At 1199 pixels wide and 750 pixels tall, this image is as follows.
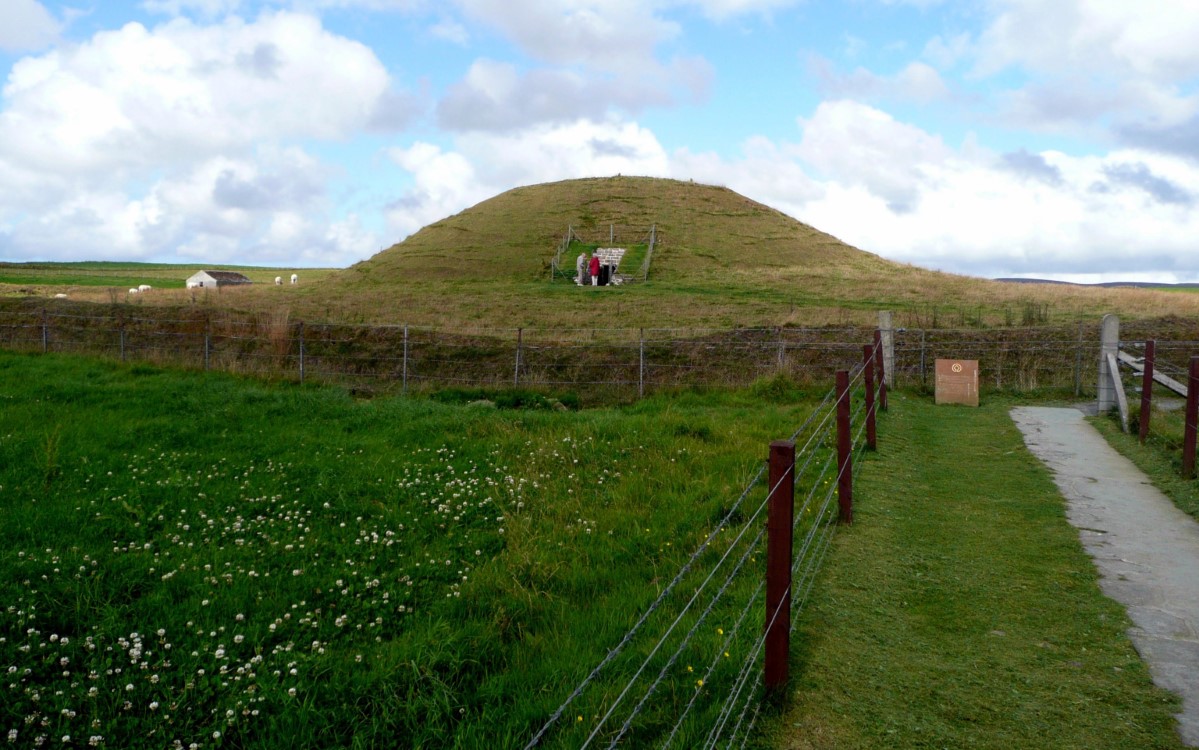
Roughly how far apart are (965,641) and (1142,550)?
2946mm

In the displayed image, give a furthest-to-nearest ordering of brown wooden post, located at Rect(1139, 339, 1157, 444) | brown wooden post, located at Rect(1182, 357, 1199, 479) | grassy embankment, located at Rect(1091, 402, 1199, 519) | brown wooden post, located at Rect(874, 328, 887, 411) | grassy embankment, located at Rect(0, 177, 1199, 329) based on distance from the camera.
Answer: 1. grassy embankment, located at Rect(0, 177, 1199, 329)
2. brown wooden post, located at Rect(874, 328, 887, 411)
3. brown wooden post, located at Rect(1139, 339, 1157, 444)
4. brown wooden post, located at Rect(1182, 357, 1199, 479)
5. grassy embankment, located at Rect(1091, 402, 1199, 519)

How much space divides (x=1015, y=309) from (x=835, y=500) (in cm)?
2846

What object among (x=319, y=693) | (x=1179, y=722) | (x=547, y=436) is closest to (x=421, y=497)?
(x=547, y=436)

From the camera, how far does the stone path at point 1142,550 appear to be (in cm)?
498

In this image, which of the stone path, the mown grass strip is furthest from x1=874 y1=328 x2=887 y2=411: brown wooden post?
the mown grass strip

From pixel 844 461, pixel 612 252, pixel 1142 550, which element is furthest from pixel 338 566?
pixel 612 252

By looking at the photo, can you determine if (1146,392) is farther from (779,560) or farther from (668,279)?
(668,279)

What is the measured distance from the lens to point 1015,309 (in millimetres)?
33094

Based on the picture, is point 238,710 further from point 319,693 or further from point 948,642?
point 948,642

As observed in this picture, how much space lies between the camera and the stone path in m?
4.98

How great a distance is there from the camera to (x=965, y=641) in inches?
211

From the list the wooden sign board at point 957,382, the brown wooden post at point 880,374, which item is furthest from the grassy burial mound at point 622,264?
the brown wooden post at point 880,374

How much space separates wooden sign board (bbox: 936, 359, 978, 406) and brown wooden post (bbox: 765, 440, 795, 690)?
13.5 meters

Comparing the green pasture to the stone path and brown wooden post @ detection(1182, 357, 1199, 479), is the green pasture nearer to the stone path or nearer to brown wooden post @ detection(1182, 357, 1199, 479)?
the stone path
